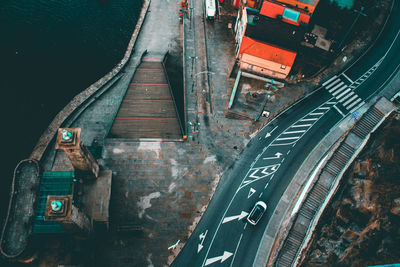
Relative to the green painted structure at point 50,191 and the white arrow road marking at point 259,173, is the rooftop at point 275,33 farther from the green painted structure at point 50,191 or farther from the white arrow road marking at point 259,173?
the green painted structure at point 50,191

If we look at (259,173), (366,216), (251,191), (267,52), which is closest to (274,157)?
(259,173)

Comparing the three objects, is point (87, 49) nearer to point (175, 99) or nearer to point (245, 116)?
point (175, 99)

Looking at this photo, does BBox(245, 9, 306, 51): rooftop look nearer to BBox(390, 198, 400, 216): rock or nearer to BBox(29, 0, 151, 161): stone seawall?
BBox(29, 0, 151, 161): stone seawall

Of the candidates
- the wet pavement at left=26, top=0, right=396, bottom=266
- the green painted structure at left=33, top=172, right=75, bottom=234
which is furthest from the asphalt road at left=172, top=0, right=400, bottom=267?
the green painted structure at left=33, top=172, right=75, bottom=234

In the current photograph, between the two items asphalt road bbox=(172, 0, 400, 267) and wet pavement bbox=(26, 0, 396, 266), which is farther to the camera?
asphalt road bbox=(172, 0, 400, 267)

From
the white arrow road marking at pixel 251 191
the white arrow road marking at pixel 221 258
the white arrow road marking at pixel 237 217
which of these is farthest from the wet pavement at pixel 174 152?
the white arrow road marking at pixel 251 191
